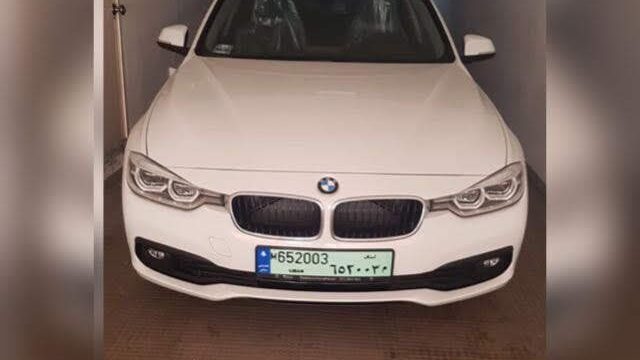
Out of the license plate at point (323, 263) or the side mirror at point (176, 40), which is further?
the side mirror at point (176, 40)

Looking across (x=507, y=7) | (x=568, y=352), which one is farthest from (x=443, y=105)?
(x=507, y=7)

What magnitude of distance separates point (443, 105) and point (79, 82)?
1.88m

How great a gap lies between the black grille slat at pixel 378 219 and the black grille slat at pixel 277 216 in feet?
0.27

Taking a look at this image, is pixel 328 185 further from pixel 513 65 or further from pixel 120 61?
pixel 513 65

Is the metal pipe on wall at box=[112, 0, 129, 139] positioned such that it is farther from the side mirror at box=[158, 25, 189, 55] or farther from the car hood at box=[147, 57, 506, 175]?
the car hood at box=[147, 57, 506, 175]

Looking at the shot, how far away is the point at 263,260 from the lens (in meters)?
1.96

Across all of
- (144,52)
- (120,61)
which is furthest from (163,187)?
(144,52)

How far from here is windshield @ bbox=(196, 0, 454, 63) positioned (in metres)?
2.93

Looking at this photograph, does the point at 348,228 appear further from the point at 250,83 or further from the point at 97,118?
the point at 97,118

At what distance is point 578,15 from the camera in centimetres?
58

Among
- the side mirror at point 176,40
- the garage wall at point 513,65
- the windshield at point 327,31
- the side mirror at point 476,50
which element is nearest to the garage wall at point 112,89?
the side mirror at point 176,40

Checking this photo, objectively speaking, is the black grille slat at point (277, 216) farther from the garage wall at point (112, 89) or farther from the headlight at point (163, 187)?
the garage wall at point (112, 89)

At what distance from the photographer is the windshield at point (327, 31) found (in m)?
2.93

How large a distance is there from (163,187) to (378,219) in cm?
66
